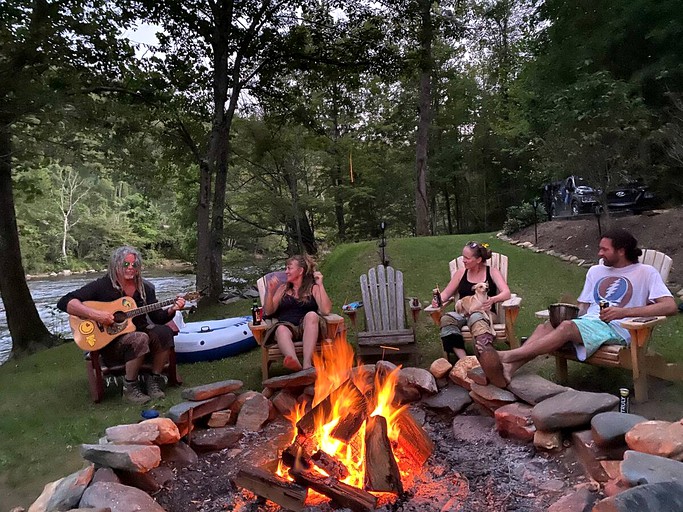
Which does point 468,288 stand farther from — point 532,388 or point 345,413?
point 345,413

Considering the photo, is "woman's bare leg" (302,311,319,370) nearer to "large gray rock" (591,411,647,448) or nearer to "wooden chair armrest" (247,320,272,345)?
"wooden chair armrest" (247,320,272,345)

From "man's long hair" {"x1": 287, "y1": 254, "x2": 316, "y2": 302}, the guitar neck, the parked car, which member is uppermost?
the parked car

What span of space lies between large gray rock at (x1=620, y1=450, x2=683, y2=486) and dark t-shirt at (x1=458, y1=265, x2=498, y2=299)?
6.60 feet

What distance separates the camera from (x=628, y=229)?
22.8 feet

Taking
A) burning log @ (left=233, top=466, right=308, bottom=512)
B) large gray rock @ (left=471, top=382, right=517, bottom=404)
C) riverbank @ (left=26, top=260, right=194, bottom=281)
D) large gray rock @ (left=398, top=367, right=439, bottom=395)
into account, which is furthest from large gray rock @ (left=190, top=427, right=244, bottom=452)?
riverbank @ (left=26, top=260, right=194, bottom=281)

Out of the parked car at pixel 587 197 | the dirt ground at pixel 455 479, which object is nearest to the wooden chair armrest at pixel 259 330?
the dirt ground at pixel 455 479

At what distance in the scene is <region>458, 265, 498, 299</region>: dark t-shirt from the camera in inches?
146

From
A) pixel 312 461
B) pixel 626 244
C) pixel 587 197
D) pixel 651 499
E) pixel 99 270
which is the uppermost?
pixel 587 197

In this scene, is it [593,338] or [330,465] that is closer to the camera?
[330,465]

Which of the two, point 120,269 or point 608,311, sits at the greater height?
point 120,269

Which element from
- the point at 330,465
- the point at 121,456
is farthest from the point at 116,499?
the point at 330,465

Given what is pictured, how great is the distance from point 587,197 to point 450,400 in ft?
24.2

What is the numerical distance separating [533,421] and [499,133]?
40.6 feet

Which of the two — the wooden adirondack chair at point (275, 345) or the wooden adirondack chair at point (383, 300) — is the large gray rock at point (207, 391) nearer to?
the wooden adirondack chair at point (275, 345)
